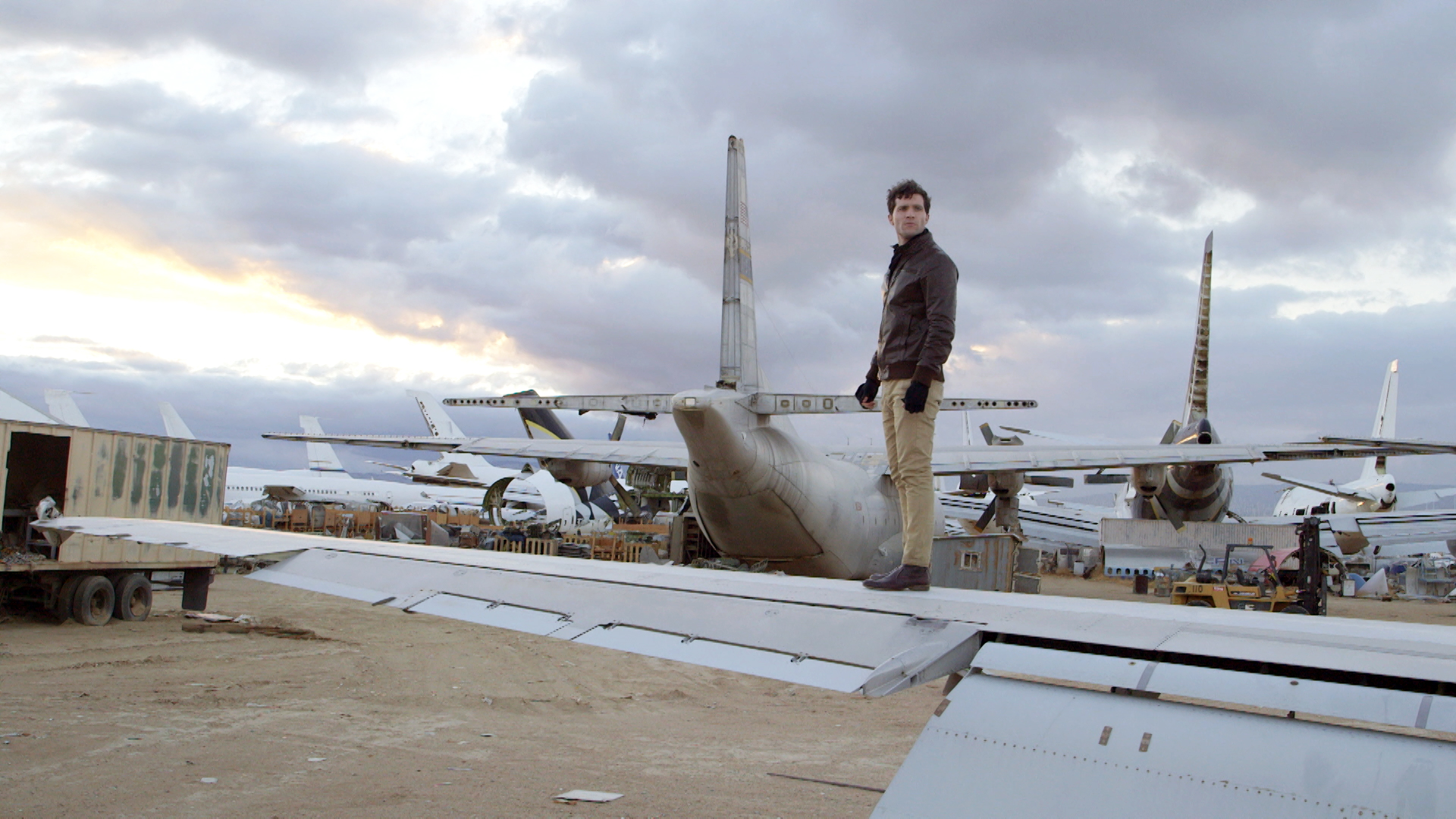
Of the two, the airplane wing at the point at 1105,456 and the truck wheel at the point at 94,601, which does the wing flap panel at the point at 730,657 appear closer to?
the airplane wing at the point at 1105,456

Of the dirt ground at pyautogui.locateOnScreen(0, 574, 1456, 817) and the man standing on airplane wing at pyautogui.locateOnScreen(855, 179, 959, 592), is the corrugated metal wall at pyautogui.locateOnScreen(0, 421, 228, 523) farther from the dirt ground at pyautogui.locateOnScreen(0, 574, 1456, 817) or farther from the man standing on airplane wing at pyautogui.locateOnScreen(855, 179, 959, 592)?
the man standing on airplane wing at pyautogui.locateOnScreen(855, 179, 959, 592)

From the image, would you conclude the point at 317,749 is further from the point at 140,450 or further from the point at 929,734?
the point at 140,450

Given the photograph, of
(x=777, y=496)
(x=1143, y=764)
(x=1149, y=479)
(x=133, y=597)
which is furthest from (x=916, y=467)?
(x=133, y=597)

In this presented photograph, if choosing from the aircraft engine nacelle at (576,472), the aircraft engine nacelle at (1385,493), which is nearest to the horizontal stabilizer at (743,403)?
the aircraft engine nacelle at (576,472)

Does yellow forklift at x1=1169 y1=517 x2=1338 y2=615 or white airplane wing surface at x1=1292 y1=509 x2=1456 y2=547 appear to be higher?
white airplane wing surface at x1=1292 y1=509 x2=1456 y2=547

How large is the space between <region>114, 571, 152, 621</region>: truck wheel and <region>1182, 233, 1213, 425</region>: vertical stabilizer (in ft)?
60.1

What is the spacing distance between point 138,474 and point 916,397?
1324 cm

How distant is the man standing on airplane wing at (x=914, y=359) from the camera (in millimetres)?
4039

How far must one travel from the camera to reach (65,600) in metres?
12.3

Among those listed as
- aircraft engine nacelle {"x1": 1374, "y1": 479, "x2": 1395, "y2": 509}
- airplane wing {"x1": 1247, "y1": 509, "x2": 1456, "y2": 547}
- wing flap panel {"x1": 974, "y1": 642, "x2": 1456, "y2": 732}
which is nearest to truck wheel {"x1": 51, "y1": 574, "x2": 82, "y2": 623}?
wing flap panel {"x1": 974, "y1": 642, "x2": 1456, "y2": 732}

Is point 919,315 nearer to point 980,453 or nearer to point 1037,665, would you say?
point 1037,665

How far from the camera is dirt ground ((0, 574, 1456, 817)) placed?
557 cm

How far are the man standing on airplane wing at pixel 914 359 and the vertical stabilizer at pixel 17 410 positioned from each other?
49.6ft

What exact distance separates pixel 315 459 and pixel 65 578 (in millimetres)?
56016
